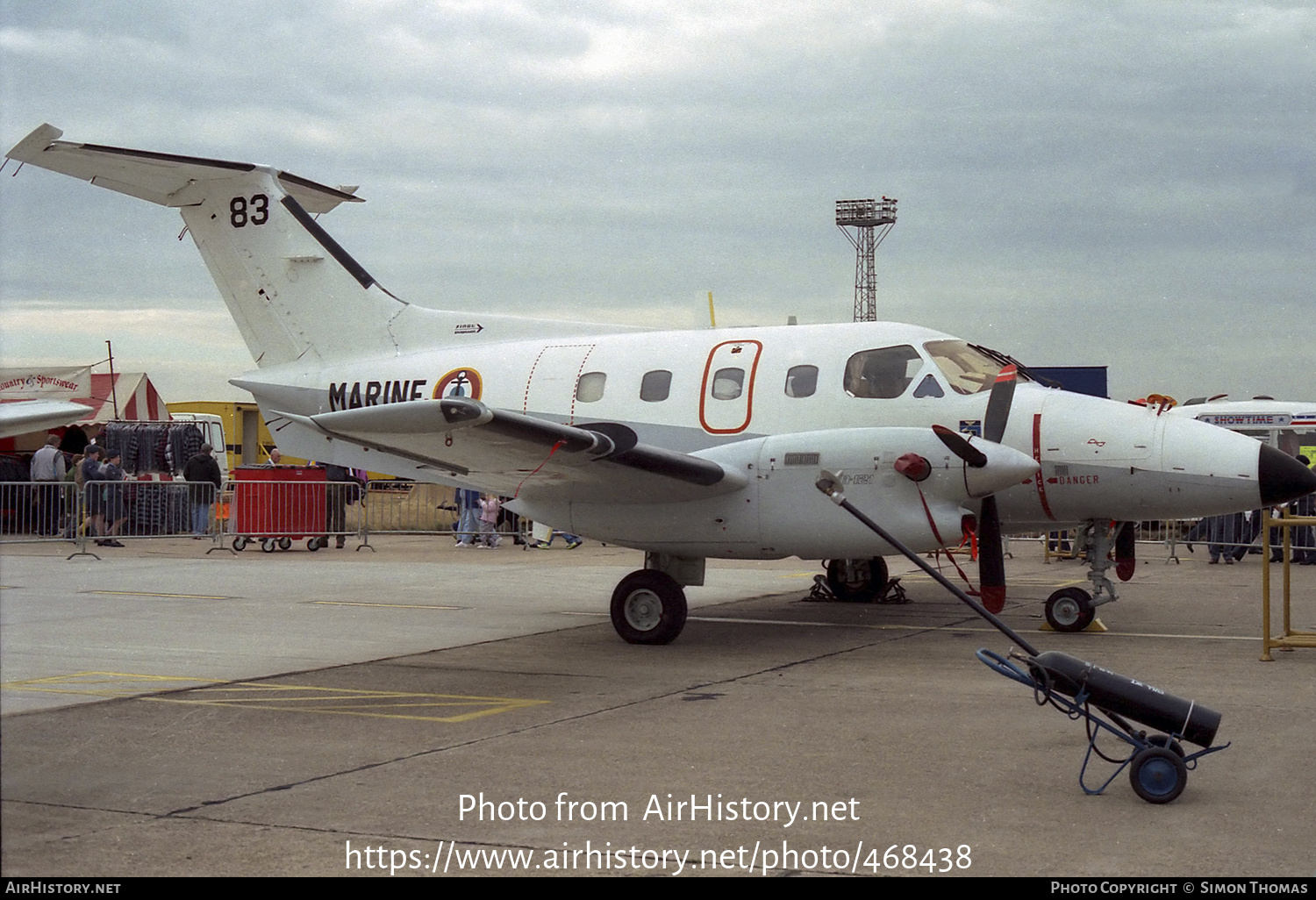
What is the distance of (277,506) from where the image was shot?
71.7 ft

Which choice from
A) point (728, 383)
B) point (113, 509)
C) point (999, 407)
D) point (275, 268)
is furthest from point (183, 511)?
point (999, 407)

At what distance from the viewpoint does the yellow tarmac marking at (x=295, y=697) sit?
7.79 meters

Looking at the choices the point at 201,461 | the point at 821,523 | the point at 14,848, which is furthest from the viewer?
the point at 201,461

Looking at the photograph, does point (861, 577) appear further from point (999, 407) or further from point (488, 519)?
point (488, 519)

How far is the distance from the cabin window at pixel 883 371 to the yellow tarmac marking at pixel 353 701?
15.3 ft

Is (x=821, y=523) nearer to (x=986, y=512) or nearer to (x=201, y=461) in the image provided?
(x=986, y=512)

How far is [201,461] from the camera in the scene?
2227cm

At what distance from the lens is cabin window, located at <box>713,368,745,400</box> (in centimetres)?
1161

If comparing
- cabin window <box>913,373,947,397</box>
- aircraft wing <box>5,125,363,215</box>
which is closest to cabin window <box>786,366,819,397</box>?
cabin window <box>913,373,947,397</box>

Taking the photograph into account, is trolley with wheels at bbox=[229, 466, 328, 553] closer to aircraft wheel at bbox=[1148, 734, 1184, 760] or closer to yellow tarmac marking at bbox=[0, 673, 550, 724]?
yellow tarmac marking at bbox=[0, 673, 550, 724]

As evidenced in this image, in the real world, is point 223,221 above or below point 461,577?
above

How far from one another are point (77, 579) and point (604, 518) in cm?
867

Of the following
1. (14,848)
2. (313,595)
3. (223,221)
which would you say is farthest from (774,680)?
(223,221)

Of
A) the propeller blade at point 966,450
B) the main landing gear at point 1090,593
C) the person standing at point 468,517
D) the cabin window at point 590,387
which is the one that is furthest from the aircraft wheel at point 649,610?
the person standing at point 468,517
